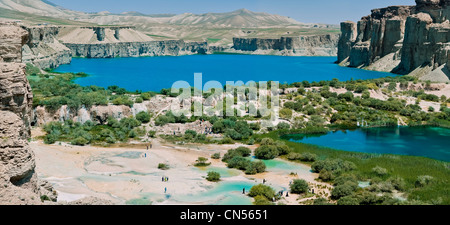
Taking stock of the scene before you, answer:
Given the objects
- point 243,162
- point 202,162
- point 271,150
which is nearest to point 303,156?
point 271,150

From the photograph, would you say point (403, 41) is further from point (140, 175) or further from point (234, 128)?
point (140, 175)

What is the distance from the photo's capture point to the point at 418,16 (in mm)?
108500

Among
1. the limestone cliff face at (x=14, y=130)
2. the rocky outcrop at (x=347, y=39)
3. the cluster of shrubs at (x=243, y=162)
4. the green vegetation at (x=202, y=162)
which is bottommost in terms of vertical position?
the green vegetation at (x=202, y=162)

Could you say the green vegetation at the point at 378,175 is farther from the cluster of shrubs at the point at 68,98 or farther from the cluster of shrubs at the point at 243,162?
the cluster of shrubs at the point at 68,98

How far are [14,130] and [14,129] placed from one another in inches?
2.5

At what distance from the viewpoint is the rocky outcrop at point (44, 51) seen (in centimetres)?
9994

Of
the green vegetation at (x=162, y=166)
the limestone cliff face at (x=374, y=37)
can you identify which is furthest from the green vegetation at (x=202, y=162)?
the limestone cliff face at (x=374, y=37)

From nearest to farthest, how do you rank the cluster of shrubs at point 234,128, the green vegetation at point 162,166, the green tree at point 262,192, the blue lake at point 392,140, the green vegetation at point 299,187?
the green tree at point 262,192
the green vegetation at point 299,187
the green vegetation at point 162,166
the blue lake at point 392,140
the cluster of shrubs at point 234,128

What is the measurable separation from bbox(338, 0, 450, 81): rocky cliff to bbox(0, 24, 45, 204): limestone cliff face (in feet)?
283

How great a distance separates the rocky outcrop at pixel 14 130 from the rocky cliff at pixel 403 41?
8621 cm

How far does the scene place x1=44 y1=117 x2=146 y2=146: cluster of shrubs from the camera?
41.6 m

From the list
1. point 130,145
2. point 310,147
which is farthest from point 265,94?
point 130,145

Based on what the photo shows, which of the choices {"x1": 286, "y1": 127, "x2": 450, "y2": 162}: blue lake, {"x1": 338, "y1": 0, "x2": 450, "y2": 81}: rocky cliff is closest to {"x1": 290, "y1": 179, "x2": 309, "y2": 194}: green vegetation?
{"x1": 286, "y1": 127, "x2": 450, "y2": 162}: blue lake

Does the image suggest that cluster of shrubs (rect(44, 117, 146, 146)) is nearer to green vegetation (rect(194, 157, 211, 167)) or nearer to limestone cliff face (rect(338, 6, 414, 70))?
green vegetation (rect(194, 157, 211, 167))
